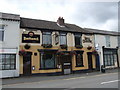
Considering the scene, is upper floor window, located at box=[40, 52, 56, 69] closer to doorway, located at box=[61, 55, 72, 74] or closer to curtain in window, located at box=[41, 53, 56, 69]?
curtain in window, located at box=[41, 53, 56, 69]

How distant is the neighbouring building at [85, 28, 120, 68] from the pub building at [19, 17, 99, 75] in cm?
142

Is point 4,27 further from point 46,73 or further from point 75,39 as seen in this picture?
point 75,39

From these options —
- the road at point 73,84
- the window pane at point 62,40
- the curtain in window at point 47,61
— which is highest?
the window pane at point 62,40

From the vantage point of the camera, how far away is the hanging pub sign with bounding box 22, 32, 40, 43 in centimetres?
1619

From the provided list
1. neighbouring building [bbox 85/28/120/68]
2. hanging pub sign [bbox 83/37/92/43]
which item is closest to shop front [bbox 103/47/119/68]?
neighbouring building [bbox 85/28/120/68]

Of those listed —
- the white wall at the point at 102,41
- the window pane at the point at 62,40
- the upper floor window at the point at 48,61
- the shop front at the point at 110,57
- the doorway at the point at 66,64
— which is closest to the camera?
the upper floor window at the point at 48,61

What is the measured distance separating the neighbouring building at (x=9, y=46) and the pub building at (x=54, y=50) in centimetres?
68

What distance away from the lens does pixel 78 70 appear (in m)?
19.3

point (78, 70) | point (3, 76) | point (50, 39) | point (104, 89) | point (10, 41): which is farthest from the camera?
point (78, 70)

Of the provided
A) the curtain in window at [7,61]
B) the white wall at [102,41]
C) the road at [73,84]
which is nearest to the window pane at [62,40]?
the white wall at [102,41]

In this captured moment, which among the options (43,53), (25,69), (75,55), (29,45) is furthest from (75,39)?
(25,69)

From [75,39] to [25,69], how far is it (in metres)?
8.84

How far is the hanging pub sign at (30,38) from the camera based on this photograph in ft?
53.1

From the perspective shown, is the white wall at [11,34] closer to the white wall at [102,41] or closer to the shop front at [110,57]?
the white wall at [102,41]
